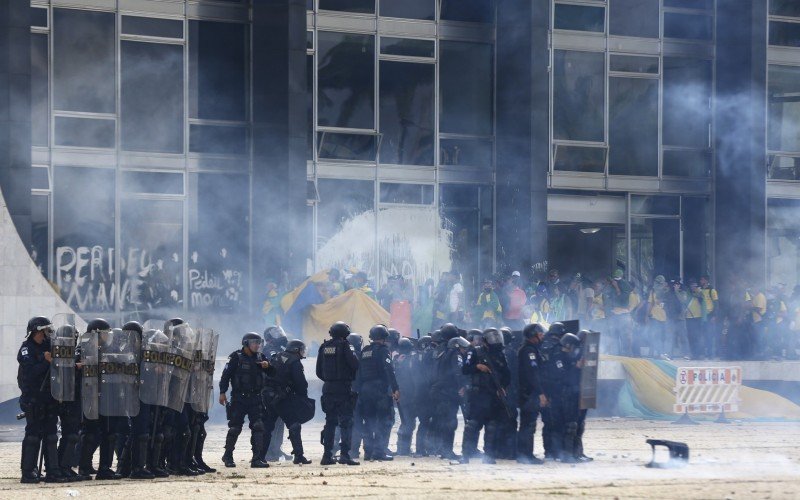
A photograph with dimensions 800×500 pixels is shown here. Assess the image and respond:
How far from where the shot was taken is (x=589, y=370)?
62.6ft

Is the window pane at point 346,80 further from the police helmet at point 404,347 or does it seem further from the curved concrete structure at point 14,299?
the police helmet at point 404,347

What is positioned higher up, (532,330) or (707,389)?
(532,330)

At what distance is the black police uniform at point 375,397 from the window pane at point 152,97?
1152 cm

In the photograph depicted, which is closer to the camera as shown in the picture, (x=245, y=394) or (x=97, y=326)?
(x=97, y=326)

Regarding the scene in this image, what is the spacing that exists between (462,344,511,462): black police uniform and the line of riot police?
3.83 metres

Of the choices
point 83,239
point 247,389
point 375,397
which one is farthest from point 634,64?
point 247,389

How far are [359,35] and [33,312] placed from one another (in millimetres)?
10422

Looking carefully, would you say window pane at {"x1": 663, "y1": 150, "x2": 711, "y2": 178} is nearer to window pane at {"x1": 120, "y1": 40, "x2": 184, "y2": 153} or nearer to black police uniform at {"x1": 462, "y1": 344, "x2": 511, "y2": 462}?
window pane at {"x1": 120, "y1": 40, "x2": 184, "y2": 153}

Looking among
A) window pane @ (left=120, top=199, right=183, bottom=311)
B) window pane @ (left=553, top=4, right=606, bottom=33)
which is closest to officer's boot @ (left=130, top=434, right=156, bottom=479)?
window pane @ (left=120, top=199, right=183, bottom=311)

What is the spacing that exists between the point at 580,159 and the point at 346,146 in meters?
5.72

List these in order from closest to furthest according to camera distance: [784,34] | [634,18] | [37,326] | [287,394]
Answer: [37,326] < [287,394] < [634,18] < [784,34]

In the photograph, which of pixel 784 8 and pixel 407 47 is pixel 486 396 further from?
pixel 784 8

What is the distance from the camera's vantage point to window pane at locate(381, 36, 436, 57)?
31109mm

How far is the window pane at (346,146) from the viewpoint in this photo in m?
30.3
